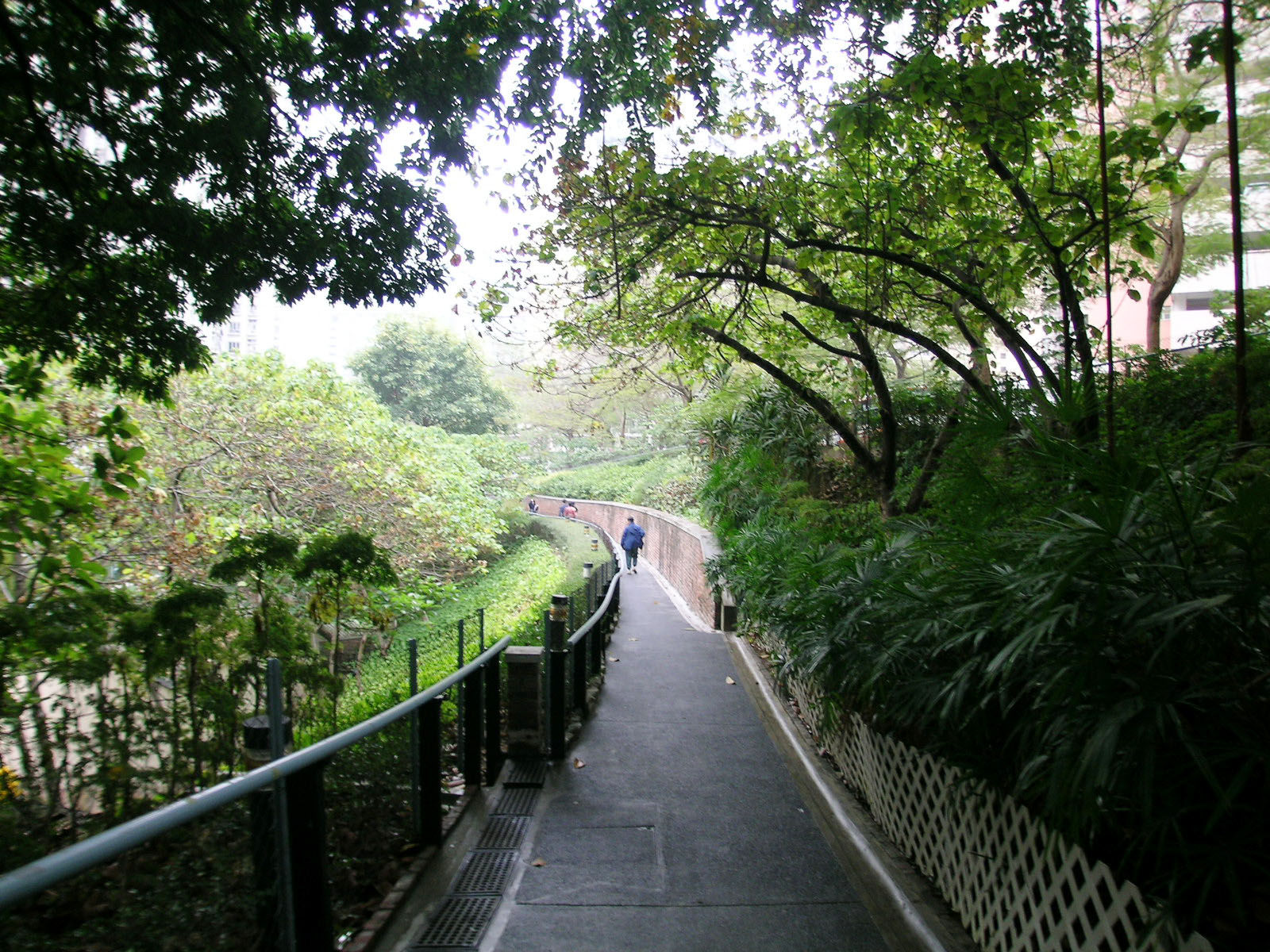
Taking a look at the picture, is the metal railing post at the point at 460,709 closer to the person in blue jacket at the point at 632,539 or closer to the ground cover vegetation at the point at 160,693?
the ground cover vegetation at the point at 160,693

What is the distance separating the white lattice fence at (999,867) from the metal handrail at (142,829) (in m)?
2.42

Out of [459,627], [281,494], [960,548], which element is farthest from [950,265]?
[281,494]

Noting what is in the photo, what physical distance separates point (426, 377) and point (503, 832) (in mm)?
Answer: 37557

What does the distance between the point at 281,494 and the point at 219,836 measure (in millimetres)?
11299

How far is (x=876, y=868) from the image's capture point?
434 cm

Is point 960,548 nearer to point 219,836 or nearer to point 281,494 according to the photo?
point 219,836

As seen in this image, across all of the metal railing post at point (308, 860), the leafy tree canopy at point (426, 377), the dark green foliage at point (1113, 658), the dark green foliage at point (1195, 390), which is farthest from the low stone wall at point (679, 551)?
the leafy tree canopy at point (426, 377)

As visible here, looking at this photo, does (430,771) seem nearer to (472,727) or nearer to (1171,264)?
(472,727)

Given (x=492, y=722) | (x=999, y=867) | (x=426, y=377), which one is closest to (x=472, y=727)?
(x=492, y=722)

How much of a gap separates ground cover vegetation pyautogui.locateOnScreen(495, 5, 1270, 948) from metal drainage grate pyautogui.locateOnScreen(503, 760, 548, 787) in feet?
6.70

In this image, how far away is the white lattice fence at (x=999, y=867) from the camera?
2566 mm

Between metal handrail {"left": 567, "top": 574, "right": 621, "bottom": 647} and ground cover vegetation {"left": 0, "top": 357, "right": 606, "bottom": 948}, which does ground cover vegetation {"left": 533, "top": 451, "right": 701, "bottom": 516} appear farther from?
ground cover vegetation {"left": 0, "top": 357, "right": 606, "bottom": 948}

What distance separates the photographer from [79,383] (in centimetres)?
583

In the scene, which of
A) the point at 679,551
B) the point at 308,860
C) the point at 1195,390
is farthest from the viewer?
the point at 679,551
